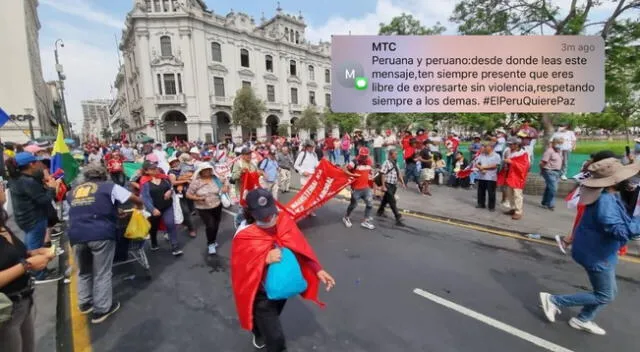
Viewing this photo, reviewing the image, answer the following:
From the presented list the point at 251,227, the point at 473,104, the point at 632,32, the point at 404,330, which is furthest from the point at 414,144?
the point at 251,227

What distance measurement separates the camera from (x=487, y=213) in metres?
7.60

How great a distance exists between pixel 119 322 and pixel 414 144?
9.39m

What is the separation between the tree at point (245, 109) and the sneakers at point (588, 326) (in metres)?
36.5

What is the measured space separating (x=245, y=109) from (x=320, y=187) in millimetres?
32793

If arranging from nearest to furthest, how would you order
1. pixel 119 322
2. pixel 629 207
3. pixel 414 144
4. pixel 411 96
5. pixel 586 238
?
pixel 586 238, pixel 119 322, pixel 629 207, pixel 411 96, pixel 414 144

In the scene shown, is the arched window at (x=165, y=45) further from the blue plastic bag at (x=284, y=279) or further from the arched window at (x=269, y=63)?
the blue plastic bag at (x=284, y=279)

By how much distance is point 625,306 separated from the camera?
3590 mm

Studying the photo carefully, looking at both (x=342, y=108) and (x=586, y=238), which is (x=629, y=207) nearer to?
(x=586, y=238)

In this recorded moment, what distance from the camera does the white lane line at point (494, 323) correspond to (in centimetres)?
300

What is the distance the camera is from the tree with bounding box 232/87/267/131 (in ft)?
121

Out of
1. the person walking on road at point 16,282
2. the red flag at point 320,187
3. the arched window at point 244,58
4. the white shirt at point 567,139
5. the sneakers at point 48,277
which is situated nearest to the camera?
the person walking on road at point 16,282

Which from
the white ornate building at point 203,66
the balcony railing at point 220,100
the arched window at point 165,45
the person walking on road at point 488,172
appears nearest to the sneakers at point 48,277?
the person walking on road at point 488,172

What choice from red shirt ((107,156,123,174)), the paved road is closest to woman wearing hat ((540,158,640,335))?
the paved road

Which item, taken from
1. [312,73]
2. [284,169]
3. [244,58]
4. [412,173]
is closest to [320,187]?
[284,169]
